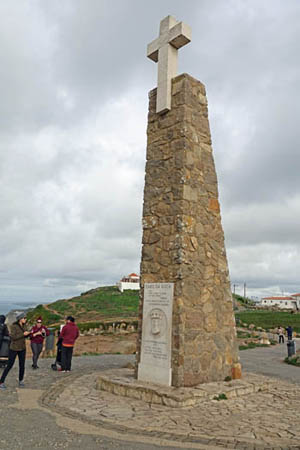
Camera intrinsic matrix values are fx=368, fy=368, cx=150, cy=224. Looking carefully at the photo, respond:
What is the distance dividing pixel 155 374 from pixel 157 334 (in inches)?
28.9

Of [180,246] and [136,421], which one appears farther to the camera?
[180,246]

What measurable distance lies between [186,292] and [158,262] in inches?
35.3

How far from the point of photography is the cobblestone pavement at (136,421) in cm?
437

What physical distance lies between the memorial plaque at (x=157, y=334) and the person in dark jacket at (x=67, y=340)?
2661 mm

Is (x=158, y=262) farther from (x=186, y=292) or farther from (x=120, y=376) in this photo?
(x=120, y=376)

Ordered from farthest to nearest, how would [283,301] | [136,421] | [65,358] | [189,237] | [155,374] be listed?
[283,301] → [65,358] → [189,237] → [155,374] → [136,421]

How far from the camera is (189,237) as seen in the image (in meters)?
7.32

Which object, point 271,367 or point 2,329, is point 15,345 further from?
point 271,367

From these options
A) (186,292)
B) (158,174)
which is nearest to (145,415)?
(186,292)

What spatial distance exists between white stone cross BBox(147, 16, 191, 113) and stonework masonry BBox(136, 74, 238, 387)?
18 cm

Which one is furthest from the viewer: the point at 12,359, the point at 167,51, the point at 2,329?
the point at 2,329

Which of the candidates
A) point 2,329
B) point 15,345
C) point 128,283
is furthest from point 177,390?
point 128,283

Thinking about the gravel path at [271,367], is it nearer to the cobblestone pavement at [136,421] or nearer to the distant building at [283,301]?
the cobblestone pavement at [136,421]

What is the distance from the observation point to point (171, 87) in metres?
8.08
